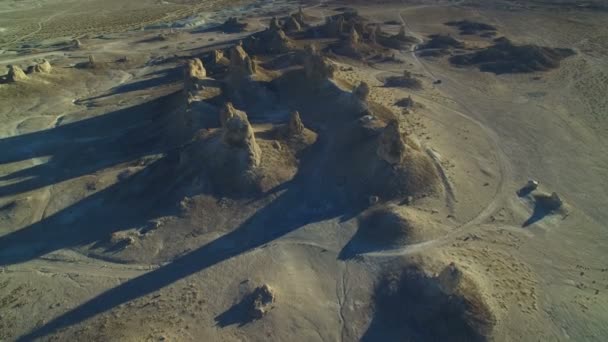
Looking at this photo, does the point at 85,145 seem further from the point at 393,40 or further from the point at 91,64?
the point at 393,40

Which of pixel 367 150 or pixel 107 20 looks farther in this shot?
pixel 107 20

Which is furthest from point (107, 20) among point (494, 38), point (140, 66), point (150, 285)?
point (150, 285)

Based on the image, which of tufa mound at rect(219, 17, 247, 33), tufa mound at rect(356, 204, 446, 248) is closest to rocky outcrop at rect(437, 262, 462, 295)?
tufa mound at rect(356, 204, 446, 248)

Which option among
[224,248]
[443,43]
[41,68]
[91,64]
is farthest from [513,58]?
[41,68]

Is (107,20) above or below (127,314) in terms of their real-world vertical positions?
above

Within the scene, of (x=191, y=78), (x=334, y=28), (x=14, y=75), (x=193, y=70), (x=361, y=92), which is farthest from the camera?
(x=334, y=28)

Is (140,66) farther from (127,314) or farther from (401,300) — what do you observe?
(401,300)

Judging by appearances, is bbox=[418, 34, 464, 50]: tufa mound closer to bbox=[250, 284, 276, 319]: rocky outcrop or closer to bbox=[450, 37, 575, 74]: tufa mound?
bbox=[450, 37, 575, 74]: tufa mound
